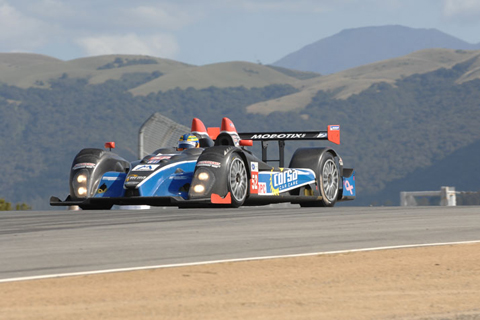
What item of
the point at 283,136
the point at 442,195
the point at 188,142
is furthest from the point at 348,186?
the point at 442,195

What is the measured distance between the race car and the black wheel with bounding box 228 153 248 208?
0.6 inches

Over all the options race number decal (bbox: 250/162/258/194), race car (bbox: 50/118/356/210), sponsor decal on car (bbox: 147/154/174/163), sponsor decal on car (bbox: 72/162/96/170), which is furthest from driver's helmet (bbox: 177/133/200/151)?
sponsor decal on car (bbox: 72/162/96/170)

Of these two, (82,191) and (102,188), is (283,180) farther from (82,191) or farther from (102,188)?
(82,191)

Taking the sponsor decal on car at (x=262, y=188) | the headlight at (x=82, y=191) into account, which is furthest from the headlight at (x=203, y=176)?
the headlight at (x=82, y=191)

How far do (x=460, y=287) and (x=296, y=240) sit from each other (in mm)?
2504

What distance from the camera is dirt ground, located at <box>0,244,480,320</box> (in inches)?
222

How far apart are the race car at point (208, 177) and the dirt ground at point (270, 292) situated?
626 centimetres

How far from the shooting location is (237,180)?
14398 millimetres

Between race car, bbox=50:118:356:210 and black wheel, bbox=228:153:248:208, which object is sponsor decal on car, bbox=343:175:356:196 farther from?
black wheel, bbox=228:153:248:208

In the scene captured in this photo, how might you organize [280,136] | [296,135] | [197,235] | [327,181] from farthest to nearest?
[296,135]
[280,136]
[327,181]
[197,235]

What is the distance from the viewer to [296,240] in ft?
29.0

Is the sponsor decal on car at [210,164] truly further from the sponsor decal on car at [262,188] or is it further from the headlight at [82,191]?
the headlight at [82,191]

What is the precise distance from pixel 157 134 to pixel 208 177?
6.58 metres

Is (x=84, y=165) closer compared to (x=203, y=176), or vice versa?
(x=203, y=176)
